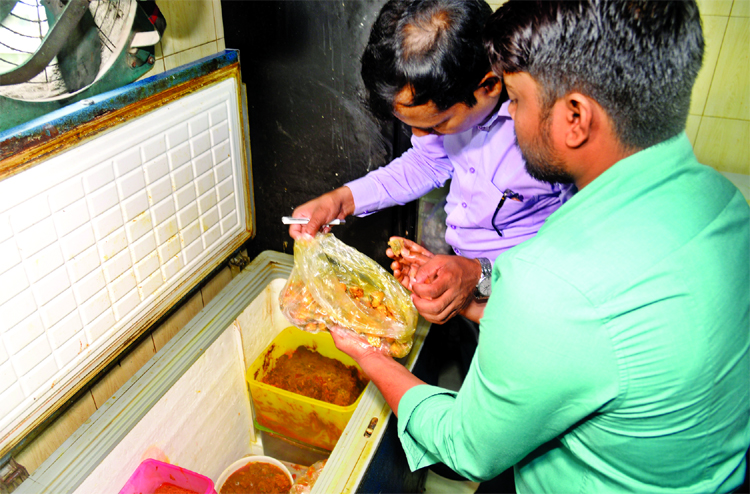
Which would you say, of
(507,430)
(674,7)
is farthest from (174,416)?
(674,7)

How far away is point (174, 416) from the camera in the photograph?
55.0 inches

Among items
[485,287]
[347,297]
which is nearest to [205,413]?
[347,297]

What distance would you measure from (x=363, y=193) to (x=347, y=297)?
32 cm

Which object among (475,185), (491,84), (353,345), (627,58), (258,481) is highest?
(627,58)

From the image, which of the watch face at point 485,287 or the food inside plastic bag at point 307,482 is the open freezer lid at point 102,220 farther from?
the watch face at point 485,287

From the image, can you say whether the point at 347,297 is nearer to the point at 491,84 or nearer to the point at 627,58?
the point at 491,84

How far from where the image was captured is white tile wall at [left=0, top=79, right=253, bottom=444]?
96 cm

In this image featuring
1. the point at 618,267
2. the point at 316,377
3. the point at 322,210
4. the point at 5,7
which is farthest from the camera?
the point at 316,377

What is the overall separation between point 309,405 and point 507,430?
91cm

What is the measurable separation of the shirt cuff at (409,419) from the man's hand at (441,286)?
227mm

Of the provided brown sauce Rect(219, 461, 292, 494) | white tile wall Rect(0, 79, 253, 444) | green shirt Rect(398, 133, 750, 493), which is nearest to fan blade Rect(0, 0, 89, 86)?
white tile wall Rect(0, 79, 253, 444)

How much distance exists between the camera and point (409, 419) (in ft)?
3.06

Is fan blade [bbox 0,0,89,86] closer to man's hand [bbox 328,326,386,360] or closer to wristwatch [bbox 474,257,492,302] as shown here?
man's hand [bbox 328,326,386,360]

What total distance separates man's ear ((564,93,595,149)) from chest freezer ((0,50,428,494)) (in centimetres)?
82
